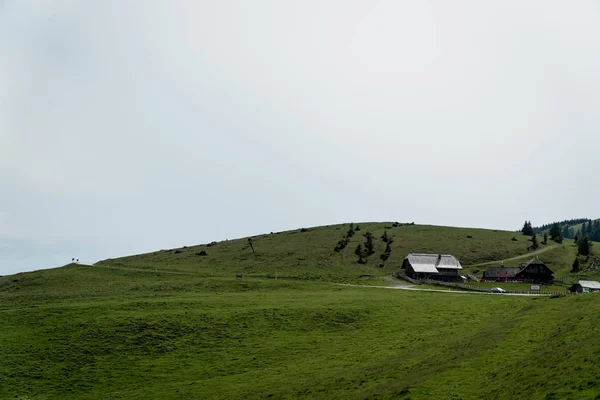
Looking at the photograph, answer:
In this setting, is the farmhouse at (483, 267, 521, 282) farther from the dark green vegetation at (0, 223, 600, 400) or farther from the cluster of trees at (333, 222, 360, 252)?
the dark green vegetation at (0, 223, 600, 400)

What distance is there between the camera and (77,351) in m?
54.2

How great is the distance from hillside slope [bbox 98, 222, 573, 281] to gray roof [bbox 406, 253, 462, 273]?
8.54 metres

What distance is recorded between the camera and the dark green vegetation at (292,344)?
31.9m

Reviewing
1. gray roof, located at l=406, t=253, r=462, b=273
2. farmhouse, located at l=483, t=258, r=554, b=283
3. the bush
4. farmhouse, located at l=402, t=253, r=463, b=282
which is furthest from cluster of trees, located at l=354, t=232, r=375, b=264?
farmhouse, located at l=483, t=258, r=554, b=283

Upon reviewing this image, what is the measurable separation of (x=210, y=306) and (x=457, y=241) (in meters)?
123

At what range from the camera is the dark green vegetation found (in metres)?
31.9

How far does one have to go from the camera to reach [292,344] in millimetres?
55625

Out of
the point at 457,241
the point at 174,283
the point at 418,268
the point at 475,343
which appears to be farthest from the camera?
the point at 457,241

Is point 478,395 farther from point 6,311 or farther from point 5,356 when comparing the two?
point 6,311

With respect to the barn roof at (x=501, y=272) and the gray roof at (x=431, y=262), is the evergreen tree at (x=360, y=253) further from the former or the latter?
the barn roof at (x=501, y=272)

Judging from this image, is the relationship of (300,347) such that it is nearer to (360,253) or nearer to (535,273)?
(535,273)

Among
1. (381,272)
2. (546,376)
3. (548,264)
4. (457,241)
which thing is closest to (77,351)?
(546,376)

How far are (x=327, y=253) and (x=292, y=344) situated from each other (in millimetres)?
→ 100107

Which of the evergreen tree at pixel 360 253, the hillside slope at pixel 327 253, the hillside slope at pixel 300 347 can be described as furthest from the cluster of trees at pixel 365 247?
the hillside slope at pixel 300 347
